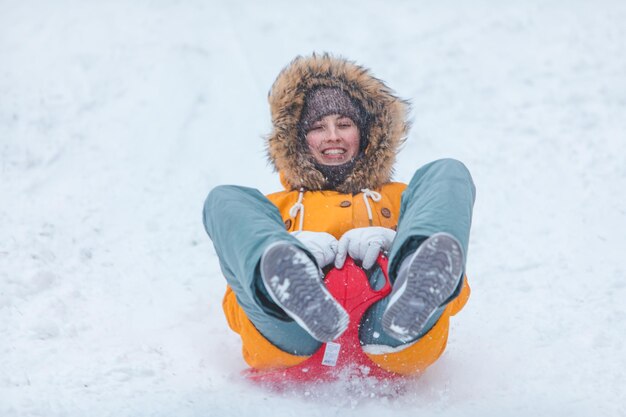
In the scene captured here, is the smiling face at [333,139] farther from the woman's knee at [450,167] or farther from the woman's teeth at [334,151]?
the woman's knee at [450,167]

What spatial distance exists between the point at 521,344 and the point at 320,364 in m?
Answer: 0.94

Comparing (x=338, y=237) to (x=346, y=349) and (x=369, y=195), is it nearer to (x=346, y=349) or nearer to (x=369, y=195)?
(x=369, y=195)

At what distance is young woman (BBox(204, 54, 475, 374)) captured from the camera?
191 centimetres

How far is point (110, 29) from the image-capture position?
621cm

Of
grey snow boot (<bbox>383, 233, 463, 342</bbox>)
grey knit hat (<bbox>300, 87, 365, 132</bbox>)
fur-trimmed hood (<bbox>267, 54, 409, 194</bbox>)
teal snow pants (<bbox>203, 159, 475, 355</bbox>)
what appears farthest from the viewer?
grey knit hat (<bbox>300, 87, 365, 132</bbox>)

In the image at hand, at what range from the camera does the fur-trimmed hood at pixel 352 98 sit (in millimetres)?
3021

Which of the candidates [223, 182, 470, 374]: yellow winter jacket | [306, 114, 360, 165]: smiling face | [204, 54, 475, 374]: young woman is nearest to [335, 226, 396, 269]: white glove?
[204, 54, 475, 374]: young woman

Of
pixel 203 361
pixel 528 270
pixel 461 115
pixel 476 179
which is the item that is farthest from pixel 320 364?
pixel 461 115

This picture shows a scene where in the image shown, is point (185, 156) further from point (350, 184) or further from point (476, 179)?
point (350, 184)

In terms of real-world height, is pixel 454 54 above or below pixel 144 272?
above

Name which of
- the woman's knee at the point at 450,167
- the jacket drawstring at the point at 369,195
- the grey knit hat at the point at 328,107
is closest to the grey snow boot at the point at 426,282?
the woman's knee at the point at 450,167

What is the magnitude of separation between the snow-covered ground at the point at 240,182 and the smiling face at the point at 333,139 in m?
0.91

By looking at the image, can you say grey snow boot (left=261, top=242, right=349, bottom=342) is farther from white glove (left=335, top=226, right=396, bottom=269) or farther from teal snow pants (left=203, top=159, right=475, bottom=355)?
white glove (left=335, top=226, right=396, bottom=269)

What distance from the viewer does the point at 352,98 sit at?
129 inches
